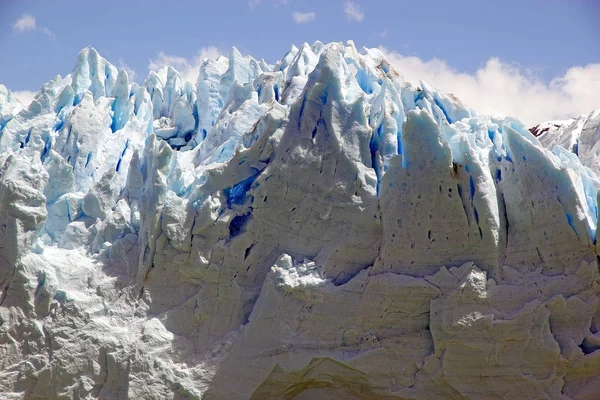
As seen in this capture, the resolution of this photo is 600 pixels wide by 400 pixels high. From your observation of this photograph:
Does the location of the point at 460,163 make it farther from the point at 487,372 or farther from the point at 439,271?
the point at 487,372

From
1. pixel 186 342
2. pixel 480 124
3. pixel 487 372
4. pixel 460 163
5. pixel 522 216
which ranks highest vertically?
pixel 480 124

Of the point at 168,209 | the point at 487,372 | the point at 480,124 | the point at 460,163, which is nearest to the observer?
the point at 487,372

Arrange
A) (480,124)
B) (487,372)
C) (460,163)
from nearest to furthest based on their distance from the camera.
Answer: (487,372) → (460,163) → (480,124)

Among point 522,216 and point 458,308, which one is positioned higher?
point 522,216

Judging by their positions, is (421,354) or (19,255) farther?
(19,255)

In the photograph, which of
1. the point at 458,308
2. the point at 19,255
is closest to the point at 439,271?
the point at 458,308

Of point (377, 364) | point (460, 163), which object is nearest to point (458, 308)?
point (377, 364)
